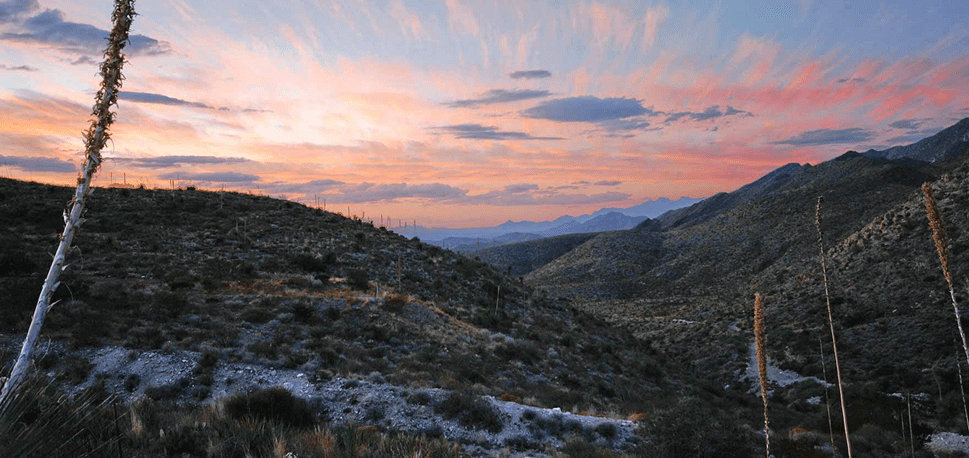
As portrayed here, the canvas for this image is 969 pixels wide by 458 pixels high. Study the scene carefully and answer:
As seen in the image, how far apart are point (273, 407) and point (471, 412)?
228 inches

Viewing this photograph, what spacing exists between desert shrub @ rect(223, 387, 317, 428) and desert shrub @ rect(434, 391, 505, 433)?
4.05m

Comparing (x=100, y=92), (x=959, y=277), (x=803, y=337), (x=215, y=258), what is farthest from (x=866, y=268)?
(x=215, y=258)

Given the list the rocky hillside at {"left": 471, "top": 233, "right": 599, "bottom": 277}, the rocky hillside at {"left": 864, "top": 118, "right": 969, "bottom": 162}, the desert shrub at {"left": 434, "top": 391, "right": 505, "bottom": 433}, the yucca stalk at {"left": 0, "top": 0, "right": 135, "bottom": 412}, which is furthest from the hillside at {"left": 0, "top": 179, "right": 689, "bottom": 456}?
the rocky hillside at {"left": 864, "top": 118, "right": 969, "bottom": 162}

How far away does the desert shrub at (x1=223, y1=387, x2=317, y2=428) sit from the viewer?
1060cm

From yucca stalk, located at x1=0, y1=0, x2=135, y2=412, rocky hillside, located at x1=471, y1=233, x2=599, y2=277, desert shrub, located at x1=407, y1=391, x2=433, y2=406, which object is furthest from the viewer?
rocky hillside, located at x1=471, y1=233, x2=599, y2=277

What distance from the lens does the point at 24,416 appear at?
321cm

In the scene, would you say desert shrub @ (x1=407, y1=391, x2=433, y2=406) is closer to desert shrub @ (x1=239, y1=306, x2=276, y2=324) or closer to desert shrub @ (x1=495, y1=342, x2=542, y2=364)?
desert shrub @ (x1=495, y1=342, x2=542, y2=364)

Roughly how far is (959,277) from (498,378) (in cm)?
3142

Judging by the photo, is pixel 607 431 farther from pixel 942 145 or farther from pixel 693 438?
pixel 942 145

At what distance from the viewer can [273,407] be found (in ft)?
36.7

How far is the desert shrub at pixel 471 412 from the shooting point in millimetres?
12805

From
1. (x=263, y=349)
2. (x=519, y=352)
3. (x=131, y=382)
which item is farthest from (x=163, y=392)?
(x=519, y=352)

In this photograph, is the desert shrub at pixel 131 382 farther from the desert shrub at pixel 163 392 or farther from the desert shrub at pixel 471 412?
the desert shrub at pixel 471 412

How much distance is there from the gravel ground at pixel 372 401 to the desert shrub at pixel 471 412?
0.65 ft
